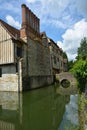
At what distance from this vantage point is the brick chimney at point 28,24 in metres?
25.8

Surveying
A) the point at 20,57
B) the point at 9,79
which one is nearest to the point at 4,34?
the point at 20,57

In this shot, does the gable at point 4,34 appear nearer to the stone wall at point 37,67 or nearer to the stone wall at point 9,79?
the stone wall at point 37,67

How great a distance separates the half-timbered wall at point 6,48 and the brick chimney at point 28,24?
267cm

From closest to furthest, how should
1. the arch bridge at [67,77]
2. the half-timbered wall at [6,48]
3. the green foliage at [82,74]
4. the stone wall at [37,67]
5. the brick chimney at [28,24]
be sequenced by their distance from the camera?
the green foliage at [82,74] < the half-timbered wall at [6,48] < the stone wall at [37,67] < the brick chimney at [28,24] < the arch bridge at [67,77]

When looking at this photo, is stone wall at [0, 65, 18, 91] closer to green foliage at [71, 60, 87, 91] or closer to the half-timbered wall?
the half-timbered wall

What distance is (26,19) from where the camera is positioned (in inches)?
1045

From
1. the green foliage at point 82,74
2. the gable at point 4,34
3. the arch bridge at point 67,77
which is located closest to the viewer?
the green foliage at point 82,74

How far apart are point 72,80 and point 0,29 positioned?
56.2 ft

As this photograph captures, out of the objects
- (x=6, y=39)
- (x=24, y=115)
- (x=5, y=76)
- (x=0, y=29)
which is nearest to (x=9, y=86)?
(x=5, y=76)

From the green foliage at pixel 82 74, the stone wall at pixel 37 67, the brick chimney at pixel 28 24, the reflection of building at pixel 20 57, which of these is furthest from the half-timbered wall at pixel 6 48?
the green foliage at pixel 82 74

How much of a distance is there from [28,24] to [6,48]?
19.8 ft

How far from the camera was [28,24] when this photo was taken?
26.9 metres

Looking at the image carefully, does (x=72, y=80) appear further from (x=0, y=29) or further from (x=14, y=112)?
(x=14, y=112)

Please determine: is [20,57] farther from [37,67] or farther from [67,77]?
[67,77]
